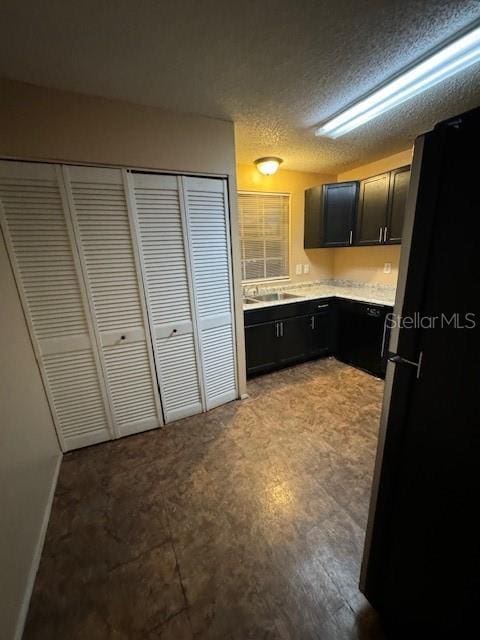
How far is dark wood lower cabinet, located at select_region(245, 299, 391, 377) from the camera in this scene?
299 centimetres

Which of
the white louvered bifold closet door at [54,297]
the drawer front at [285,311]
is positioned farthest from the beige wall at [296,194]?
the white louvered bifold closet door at [54,297]

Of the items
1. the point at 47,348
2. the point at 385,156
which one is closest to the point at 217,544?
the point at 47,348

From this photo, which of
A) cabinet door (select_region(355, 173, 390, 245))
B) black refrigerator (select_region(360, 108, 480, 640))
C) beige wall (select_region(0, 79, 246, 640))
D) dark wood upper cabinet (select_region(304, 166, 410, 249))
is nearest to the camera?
black refrigerator (select_region(360, 108, 480, 640))

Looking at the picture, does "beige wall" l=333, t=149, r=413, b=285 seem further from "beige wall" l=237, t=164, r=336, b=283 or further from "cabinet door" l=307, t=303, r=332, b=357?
"cabinet door" l=307, t=303, r=332, b=357

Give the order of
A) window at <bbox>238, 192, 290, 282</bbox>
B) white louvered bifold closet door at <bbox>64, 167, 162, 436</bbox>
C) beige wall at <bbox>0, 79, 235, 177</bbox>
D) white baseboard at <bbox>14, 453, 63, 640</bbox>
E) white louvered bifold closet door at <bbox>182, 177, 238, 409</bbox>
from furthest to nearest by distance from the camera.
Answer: window at <bbox>238, 192, 290, 282</bbox> → white louvered bifold closet door at <bbox>182, 177, 238, 409</bbox> → white louvered bifold closet door at <bbox>64, 167, 162, 436</bbox> → beige wall at <bbox>0, 79, 235, 177</bbox> → white baseboard at <bbox>14, 453, 63, 640</bbox>

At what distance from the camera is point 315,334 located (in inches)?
134

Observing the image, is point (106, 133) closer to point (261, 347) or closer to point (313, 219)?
point (261, 347)

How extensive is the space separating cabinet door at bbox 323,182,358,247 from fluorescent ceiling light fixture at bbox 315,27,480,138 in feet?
3.41

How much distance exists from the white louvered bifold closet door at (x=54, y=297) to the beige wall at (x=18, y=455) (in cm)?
7

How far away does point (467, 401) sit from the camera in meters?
0.68

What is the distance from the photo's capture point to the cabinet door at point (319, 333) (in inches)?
133

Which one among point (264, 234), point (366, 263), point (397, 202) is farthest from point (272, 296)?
point (397, 202)

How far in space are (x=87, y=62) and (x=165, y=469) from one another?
2.56 m

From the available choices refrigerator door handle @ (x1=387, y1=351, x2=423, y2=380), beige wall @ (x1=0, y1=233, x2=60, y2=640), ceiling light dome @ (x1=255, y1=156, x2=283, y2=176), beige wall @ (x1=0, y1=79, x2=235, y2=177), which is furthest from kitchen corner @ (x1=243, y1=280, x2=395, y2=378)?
refrigerator door handle @ (x1=387, y1=351, x2=423, y2=380)
